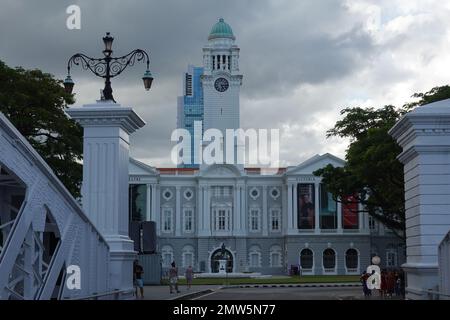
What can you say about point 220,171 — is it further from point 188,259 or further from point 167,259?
point 167,259

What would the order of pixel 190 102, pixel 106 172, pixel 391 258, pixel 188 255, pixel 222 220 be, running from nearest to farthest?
pixel 106 172, pixel 391 258, pixel 188 255, pixel 222 220, pixel 190 102

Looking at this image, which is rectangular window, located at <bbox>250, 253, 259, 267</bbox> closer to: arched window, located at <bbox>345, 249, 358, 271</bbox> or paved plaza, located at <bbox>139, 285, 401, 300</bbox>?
arched window, located at <bbox>345, 249, 358, 271</bbox>

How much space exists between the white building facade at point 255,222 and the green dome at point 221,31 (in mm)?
17260

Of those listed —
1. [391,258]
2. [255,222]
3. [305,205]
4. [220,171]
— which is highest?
[220,171]

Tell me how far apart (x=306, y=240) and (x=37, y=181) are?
74.2 meters

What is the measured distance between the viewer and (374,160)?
39250 millimetres

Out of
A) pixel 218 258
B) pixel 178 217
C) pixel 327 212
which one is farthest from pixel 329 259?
pixel 178 217

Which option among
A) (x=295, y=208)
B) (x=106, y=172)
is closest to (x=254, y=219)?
(x=295, y=208)

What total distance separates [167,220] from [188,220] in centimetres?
218

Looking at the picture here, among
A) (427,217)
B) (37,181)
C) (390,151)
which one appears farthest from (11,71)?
(37,181)

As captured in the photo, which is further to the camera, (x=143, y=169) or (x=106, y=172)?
(x=143, y=169)

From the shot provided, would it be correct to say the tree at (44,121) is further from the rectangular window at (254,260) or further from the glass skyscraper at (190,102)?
the glass skyscraper at (190,102)

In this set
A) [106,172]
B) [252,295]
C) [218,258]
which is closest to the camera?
[106,172]

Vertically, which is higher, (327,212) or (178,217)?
(327,212)
